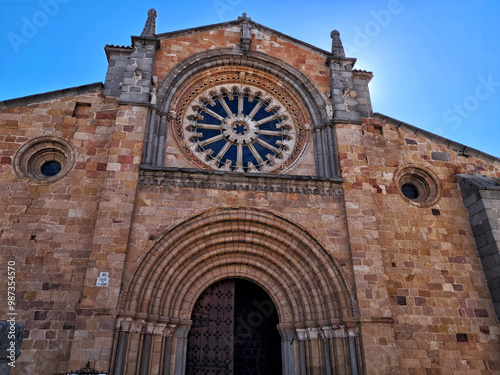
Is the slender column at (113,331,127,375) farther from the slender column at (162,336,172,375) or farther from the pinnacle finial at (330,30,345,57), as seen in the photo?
the pinnacle finial at (330,30,345,57)

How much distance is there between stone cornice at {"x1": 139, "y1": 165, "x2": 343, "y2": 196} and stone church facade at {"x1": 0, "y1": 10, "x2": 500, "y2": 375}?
4 cm

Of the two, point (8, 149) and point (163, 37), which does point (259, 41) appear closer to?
point (163, 37)

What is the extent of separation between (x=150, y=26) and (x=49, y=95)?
342cm

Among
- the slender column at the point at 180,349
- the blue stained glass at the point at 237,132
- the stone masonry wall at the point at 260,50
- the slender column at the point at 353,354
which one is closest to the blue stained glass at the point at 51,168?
the stone masonry wall at the point at 260,50

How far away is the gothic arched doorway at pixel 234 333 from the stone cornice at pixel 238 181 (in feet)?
7.48

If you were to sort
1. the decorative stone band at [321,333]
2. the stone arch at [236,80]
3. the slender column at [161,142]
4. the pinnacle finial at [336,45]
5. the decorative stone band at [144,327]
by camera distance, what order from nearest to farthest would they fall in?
1. the decorative stone band at [144,327]
2. the decorative stone band at [321,333]
3. the slender column at [161,142]
4. the stone arch at [236,80]
5. the pinnacle finial at [336,45]

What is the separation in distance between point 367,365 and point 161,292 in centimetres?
432

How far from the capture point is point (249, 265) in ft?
29.4

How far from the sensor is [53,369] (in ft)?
23.6

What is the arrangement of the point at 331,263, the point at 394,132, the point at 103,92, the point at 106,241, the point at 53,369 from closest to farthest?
the point at 53,369 → the point at 106,241 → the point at 331,263 → the point at 103,92 → the point at 394,132

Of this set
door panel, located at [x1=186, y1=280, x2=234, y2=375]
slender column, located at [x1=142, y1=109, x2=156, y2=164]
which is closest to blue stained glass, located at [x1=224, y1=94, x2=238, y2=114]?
slender column, located at [x1=142, y1=109, x2=156, y2=164]

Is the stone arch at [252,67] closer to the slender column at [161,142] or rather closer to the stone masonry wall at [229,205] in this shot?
the slender column at [161,142]

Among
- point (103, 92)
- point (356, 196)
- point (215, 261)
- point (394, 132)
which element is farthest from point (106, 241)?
point (394, 132)

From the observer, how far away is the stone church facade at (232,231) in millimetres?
7730
